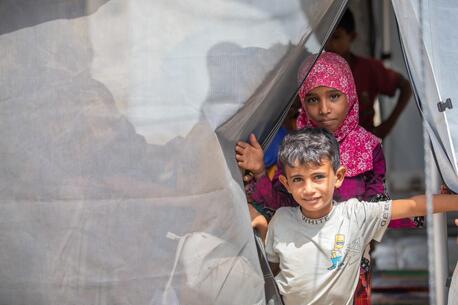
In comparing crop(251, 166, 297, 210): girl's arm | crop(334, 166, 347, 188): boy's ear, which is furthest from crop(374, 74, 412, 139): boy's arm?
crop(334, 166, 347, 188): boy's ear

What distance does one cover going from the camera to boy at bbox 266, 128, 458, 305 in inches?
133

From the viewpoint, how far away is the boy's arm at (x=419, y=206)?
3.36m

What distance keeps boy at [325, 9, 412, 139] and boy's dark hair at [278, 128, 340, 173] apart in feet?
5.18

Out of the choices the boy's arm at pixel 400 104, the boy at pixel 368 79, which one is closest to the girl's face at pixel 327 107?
the boy at pixel 368 79

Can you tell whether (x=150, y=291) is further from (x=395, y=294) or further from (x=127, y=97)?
(x=395, y=294)

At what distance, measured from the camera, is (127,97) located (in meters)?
3.27

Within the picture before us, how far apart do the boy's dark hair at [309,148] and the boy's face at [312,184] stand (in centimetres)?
2

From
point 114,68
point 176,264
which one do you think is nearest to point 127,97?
point 114,68

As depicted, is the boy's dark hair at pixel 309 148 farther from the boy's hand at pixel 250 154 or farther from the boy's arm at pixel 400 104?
the boy's arm at pixel 400 104

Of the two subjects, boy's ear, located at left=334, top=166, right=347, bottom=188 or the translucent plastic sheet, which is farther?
boy's ear, located at left=334, top=166, right=347, bottom=188

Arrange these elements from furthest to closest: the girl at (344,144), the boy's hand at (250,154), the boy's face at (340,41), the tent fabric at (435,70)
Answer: the boy's face at (340,41), the girl at (344,144), the boy's hand at (250,154), the tent fabric at (435,70)

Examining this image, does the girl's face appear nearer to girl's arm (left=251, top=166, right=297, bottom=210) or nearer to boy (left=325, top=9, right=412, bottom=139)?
girl's arm (left=251, top=166, right=297, bottom=210)

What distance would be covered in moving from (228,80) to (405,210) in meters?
0.82

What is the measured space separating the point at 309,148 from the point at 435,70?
0.54m
